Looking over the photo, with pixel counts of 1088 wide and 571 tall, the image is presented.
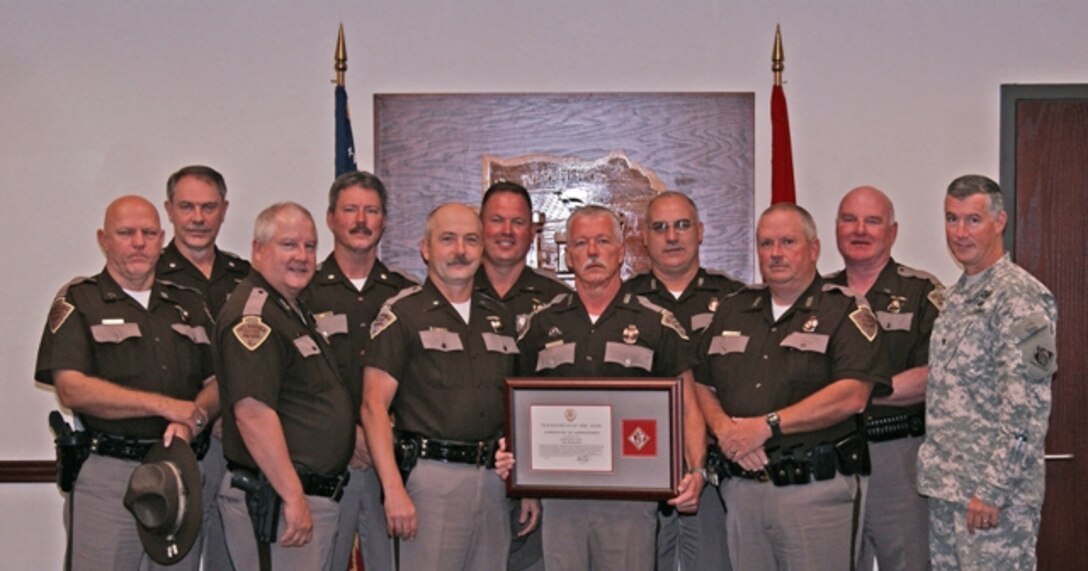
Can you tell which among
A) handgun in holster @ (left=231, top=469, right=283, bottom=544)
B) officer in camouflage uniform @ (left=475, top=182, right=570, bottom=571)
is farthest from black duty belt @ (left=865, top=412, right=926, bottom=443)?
handgun in holster @ (left=231, top=469, right=283, bottom=544)

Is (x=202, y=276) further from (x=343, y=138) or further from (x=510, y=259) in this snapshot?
(x=510, y=259)

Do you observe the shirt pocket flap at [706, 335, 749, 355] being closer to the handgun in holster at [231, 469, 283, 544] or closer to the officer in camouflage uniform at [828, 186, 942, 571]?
the officer in camouflage uniform at [828, 186, 942, 571]

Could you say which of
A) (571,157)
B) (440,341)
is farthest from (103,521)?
(571,157)

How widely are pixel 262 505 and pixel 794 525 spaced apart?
5.96 ft

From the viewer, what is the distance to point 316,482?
369 centimetres

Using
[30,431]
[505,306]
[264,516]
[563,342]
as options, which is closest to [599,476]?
[563,342]

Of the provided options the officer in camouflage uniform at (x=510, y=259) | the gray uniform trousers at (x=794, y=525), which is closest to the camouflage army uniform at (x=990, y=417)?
the gray uniform trousers at (x=794, y=525)

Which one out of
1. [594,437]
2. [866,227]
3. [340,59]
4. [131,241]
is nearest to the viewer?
[594,437]

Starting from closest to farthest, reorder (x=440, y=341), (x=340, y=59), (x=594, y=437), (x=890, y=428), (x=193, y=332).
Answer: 1. (x=594, y=437)
2. (x=440, y=341)
3. (x=193, y=332)
4. (x=890, y=428)
5. (x=340, y=59)

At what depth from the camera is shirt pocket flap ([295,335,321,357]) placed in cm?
365

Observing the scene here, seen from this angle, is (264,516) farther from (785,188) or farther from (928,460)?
(785,188)

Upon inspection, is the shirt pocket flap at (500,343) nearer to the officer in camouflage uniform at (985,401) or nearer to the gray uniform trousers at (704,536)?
the gray uniform trousers at (704,536)

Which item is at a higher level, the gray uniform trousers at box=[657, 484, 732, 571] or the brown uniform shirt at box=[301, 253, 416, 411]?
the brown uniform shirt at box=[301, 253, 416, 411]

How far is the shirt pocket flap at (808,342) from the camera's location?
12.6ft
